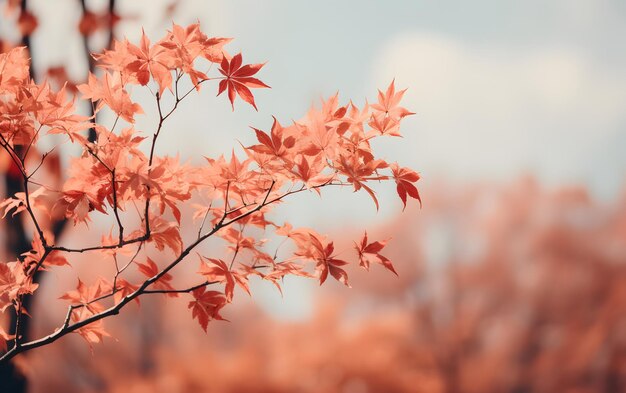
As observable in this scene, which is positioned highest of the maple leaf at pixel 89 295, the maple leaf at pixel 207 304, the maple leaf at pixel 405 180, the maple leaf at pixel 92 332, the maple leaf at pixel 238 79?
the maple leaf at pixel 238 79

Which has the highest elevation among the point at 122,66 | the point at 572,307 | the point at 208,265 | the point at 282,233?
the point at 572,307

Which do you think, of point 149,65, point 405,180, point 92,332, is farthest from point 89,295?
point 405,180

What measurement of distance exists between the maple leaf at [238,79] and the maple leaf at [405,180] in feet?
1.13

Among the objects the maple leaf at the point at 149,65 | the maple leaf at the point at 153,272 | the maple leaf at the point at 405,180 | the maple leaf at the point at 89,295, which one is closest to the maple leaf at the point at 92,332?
the maple leaf at the point at 89,295

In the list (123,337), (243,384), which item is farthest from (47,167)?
(123,337)

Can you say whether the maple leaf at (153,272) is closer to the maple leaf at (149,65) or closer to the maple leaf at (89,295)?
the maple leaf at (89,295)

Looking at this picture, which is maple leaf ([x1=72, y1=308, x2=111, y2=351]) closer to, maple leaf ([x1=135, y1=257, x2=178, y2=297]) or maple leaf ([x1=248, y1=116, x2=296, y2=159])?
maple leaf ([x1=135, y1=257, x2=178, y2=297])

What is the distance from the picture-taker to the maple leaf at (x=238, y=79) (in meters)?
1.22

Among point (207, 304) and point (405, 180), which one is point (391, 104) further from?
point (207, 304)

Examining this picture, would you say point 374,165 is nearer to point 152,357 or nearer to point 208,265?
point 208,265

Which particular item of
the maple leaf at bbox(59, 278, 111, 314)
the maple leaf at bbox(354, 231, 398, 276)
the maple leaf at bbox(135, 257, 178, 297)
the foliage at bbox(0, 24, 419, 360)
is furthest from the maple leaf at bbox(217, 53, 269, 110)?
the maple leaf at bbox(59, 278, 111, 314)

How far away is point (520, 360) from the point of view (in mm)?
9719

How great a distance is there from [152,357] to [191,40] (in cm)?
903

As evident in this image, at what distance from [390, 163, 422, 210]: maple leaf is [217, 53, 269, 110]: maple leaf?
34cm
